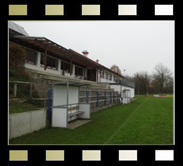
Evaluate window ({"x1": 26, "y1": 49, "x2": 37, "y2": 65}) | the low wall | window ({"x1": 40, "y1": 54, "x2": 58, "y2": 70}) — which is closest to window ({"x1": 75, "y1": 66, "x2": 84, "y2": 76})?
window ({"x1": 40, "y1": 54, "x2": 58, "y2": 70})

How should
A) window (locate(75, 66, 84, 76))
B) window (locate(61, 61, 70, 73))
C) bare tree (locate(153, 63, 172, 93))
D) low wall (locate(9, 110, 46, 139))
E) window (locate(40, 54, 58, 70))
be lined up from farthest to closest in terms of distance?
window (locate(75, 66, 84, 76)) < window (locate(61, 61, 70, 73)) < window (locate(40, 54, 58, 70)) < bare tree (locate(153, 63, 172, 93)) < low wall (locate(9, 110, 46, 139))

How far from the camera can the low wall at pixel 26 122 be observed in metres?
5.15

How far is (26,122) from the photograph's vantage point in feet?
19.1

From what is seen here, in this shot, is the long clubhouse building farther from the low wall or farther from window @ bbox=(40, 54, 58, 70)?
the low wall

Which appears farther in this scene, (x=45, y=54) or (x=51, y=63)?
(x=51, y=63)

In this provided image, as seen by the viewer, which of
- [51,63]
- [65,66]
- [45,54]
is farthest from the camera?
[65,66]

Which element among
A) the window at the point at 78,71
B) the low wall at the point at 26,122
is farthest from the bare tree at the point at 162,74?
the window at the point at 78,71

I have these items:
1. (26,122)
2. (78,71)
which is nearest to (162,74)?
(78,71)

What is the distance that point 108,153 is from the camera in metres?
2.78

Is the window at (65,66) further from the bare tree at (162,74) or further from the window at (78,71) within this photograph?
the bare tree at (162,74)

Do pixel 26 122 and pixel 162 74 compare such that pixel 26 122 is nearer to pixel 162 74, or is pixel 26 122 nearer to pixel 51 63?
pixel 51 63

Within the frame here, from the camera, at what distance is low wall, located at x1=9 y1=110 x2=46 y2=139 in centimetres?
515

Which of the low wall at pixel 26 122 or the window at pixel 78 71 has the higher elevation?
the window at pixel 78 71
